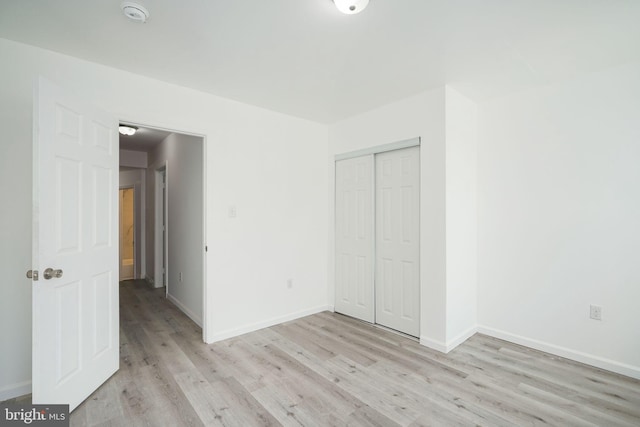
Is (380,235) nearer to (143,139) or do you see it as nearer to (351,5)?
(351,5)

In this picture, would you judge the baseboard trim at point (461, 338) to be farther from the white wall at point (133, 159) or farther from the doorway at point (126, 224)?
the doorway at point (126, 224)

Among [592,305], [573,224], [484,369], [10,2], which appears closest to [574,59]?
[573,224]

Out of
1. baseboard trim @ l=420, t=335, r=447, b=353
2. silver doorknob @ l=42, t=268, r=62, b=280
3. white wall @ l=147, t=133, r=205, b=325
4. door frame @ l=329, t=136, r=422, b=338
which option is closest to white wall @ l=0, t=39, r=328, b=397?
door frame @ l=329, t=136, r=422, b=338

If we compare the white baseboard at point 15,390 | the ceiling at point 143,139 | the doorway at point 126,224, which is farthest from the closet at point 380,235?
the doorway at point 126,224

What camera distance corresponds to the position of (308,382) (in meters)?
2.28

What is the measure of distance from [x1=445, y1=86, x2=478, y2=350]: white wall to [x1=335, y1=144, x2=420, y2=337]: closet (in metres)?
0.33

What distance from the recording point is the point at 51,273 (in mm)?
1779

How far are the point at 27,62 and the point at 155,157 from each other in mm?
3346

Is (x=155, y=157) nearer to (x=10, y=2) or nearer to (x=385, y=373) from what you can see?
(x=10, y=2)

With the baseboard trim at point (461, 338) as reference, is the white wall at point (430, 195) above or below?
above

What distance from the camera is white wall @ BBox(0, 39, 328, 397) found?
2092mm

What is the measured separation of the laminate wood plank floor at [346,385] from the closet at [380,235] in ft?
1.37

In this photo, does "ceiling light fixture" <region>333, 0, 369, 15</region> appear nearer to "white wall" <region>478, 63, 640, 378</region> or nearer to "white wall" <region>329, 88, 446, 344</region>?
"white wall" <region>329, 88, 446, 344</region>

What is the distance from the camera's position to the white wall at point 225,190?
209cm
